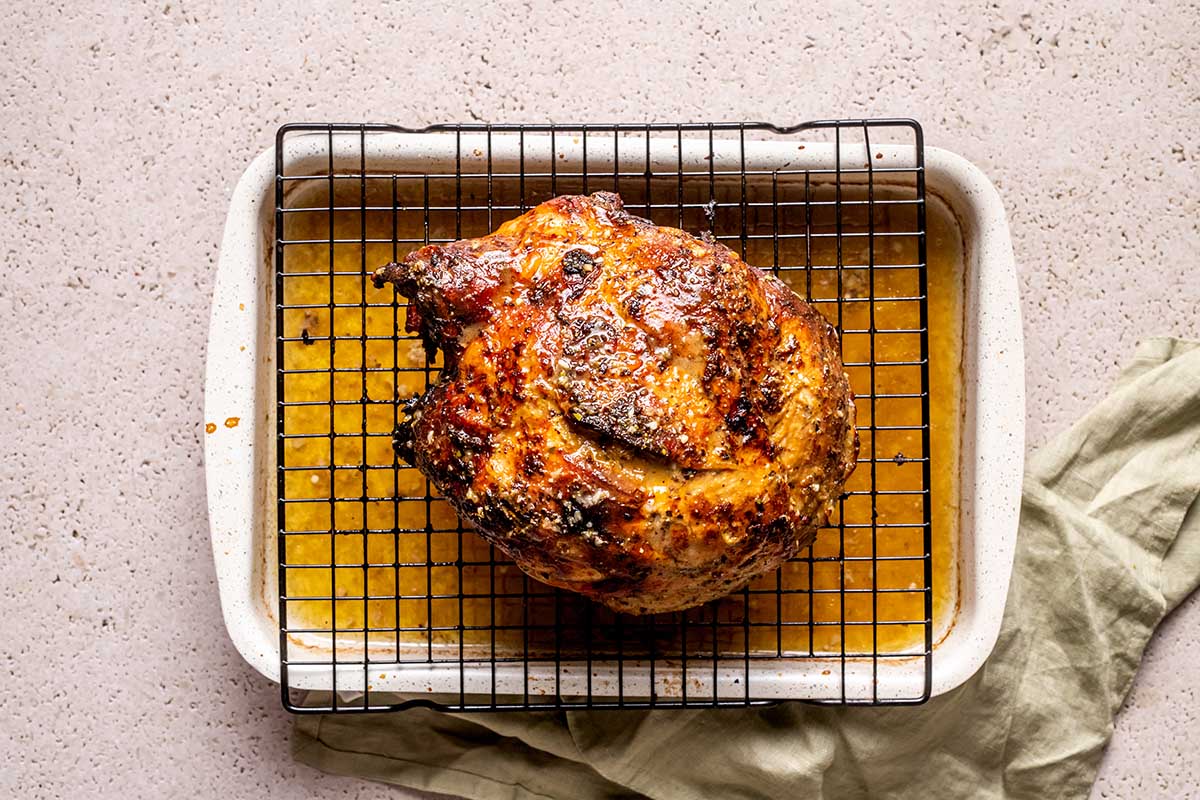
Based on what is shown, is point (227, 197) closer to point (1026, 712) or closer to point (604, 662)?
point (604, 662)

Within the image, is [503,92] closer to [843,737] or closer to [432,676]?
[432,676]

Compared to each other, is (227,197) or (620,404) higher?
(227,197)

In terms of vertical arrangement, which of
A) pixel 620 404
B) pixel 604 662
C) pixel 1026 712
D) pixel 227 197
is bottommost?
pixel 1026 712

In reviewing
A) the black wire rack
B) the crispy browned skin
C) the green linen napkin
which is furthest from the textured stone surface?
the crispy browned skin

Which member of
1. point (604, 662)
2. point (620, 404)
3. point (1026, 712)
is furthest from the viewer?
point (1026, 712)

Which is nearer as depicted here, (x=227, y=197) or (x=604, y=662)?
(x=604, y=662)

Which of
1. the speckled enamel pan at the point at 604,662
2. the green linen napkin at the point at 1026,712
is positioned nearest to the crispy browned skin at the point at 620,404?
the speckled enamel pan at the point at 604,662

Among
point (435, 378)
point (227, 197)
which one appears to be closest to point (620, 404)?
point (435, 378)

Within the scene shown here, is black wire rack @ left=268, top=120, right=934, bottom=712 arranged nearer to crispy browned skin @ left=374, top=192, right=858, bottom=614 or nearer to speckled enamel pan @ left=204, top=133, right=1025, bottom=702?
speckled enamel pan @ left=204, top=133, right=1025, bottom=702
